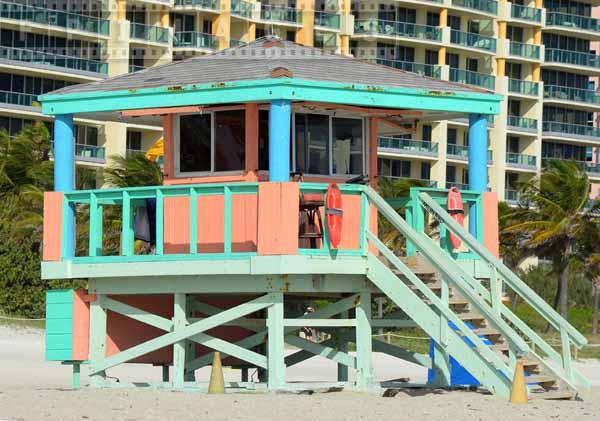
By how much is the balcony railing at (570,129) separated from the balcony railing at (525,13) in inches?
259

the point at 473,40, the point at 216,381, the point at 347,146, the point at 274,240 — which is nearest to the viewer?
the point at 274,240

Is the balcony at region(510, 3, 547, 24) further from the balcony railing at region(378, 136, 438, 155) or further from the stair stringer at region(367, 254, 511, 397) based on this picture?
the stair stringer at region(367, 254, 511, 397)

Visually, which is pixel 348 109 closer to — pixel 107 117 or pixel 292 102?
pixel 292 102

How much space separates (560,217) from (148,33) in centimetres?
2956

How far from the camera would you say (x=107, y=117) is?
26859 millimetres

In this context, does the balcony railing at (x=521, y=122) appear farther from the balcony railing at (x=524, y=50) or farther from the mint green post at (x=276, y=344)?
the mint green post at (x=276, y=344)

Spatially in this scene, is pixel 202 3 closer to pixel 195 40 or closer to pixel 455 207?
pixel 195 40

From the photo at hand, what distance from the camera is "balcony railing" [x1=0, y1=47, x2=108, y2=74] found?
7850 cm

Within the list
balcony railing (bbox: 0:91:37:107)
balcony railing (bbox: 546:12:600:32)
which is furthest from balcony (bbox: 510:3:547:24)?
balcony railing (bbox: 0:91:37:107)

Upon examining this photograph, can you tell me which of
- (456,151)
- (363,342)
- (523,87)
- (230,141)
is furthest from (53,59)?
(363,342)

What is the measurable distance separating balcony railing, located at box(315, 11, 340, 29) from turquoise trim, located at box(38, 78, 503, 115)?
68.2 metres

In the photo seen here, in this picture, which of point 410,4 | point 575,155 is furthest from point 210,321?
point 575,155

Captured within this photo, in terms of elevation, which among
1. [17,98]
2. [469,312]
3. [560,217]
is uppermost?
[17,98]

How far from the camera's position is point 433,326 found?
2286 centimetres
